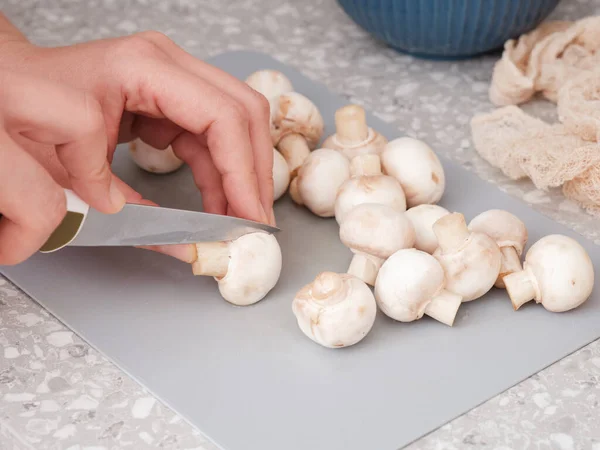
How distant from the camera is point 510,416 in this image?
2.43ft

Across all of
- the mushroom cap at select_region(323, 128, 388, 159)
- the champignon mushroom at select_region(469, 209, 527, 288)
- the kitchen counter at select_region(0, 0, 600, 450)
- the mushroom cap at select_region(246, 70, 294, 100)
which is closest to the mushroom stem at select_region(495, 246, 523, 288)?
the champignon mushroom at select_region(469, 209, 527, 288)

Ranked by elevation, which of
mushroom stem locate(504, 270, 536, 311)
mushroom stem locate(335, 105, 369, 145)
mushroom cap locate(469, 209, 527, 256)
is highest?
mushroom stem locate(335, 105, 369, 145)

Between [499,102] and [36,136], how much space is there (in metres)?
0.70

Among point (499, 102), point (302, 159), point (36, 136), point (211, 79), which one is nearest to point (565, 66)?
point (499, 102)

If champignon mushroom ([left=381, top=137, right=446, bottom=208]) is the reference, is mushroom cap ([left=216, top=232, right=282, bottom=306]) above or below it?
below

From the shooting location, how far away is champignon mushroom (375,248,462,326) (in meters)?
0.80

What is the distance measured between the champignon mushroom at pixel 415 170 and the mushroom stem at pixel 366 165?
13mm

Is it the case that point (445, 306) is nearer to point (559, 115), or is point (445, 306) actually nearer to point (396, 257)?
point (396, 257)

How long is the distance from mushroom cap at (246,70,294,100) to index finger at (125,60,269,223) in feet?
0.74

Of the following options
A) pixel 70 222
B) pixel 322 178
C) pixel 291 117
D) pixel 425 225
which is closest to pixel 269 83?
pixel 291 117

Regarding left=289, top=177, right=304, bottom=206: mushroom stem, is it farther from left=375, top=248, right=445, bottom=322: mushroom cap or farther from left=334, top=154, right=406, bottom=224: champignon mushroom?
left=375, top=248, right=445, bottom=322: mushroom cap

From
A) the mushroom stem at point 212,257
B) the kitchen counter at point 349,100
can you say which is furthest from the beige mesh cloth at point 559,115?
the mushroom stem at point 212,257

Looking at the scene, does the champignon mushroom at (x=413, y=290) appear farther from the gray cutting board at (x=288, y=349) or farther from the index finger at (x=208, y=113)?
the index finger at (x=208, y=113)

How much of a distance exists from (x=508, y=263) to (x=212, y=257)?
0.30m
